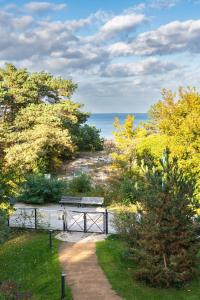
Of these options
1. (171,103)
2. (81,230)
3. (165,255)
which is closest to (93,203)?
(81,230)

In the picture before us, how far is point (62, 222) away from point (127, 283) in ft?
24.7

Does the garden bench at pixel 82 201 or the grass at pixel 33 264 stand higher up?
the garden bench at pixel 82 201

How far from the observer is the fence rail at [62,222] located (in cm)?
1797

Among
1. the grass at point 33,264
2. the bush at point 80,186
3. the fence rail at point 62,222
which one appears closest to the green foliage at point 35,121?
the bush at point 80,186

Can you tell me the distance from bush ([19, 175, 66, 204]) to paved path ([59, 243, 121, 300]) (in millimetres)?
7459

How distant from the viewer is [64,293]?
38.4ft

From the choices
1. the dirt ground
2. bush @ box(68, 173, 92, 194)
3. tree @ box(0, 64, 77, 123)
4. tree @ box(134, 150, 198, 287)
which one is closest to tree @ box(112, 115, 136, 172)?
the dirt ground

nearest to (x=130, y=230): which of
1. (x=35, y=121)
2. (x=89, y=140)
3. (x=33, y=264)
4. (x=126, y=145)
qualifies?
(x=33, y=264)

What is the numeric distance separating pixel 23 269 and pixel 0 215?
2.37 m

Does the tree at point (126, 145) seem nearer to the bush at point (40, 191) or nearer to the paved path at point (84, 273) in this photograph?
the bush at point (40, 191)

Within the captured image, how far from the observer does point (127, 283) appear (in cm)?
1248

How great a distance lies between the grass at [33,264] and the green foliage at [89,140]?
2235 cm

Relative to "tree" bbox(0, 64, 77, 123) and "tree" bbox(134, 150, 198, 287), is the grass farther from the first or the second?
"tree" bbox(0, 64, 77, 123)

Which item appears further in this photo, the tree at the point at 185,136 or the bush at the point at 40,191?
the bush at the point at 40,191
